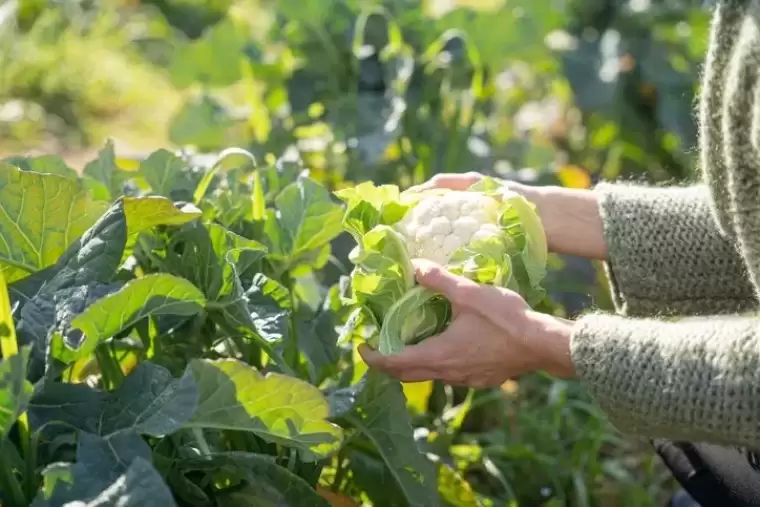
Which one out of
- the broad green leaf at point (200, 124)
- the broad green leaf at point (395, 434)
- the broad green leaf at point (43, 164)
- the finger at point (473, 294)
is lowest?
the broad green leaf at point (395, 434)

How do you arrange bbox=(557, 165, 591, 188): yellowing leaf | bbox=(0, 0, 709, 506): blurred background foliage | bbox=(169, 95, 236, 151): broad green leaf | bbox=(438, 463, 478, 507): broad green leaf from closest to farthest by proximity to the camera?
1. bbox=(438, 463, 478, 507): broad green leaf
2. bbox=(0, 0, 709, 506): blurred background foliage
3. bbox=(169, 95, 236, 151): broad green leaf
4. bbox=(557, 165, 591, 188): yellowing leaf

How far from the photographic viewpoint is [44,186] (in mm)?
1232

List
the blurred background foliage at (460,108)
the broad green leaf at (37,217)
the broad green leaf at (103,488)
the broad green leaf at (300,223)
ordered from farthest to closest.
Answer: the blurred background foliage at (460,108) < the broad green leaf at (300,223) < the broad green leaf at (37,217) < the broad green leaf at (103,488)

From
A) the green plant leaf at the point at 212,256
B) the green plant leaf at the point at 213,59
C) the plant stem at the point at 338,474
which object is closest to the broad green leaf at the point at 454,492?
the plant stem at the point at 338,474

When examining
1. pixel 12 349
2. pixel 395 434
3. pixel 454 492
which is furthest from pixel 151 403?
pixel 454 492

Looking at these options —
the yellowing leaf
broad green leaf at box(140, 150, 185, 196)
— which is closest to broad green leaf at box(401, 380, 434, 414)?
broad green leaf at box(140, 150, 185, 196)

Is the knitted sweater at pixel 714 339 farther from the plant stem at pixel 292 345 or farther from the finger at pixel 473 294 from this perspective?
the plant stem at pixel 292 345

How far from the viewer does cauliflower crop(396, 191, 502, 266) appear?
138 centimetres

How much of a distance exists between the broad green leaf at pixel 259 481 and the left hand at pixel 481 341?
0.20 meters

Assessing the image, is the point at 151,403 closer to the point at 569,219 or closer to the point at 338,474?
the point at 338,474

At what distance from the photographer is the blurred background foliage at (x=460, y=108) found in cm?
201

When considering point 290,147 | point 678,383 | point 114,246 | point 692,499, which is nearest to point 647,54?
point 290,147

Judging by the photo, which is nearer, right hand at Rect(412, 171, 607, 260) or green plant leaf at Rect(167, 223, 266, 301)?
green plant leaf at Rect(167, 223, 266, 301)

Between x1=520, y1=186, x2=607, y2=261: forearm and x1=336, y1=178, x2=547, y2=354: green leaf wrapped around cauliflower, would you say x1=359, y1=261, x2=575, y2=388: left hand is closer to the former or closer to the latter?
x1=336, y1=178, x2=547, y2=354: green leaf wrapped around cauliflower
